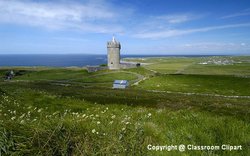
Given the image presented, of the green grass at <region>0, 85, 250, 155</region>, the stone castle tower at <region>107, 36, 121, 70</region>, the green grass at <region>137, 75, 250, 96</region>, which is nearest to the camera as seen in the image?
the green grass at <region>0, 85, 250, 155</region>

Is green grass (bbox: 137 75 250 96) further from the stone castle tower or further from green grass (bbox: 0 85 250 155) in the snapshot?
green grass (bbox: 0 85 250 155)

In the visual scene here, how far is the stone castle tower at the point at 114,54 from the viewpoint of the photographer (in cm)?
14225

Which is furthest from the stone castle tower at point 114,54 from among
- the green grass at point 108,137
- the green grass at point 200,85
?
the green grass at point 108,137

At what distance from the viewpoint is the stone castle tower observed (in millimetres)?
142250

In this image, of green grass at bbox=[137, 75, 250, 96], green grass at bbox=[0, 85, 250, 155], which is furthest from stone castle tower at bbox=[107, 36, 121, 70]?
green grass at bbox=[0, 85, 250, 155]

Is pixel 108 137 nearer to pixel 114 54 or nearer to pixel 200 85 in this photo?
pixel 200 85

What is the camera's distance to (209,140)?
5340 millimetres

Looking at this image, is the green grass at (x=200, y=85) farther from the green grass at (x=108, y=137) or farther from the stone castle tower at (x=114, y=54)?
the green grass at (x=108, y=137)

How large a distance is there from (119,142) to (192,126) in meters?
2.07

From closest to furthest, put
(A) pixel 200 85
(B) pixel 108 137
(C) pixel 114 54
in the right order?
(B) pixel 108 137
(A) pixel 200 85
(C) pixel 114 54

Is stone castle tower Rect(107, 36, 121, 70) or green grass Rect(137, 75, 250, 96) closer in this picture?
green grass Rect(137, 75, 250, 96)

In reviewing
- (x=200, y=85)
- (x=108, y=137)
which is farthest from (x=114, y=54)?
(x=108, y=137)

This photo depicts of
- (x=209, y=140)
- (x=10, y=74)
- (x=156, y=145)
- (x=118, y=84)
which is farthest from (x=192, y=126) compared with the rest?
(x=10, y=74)

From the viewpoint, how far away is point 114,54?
468 feet
